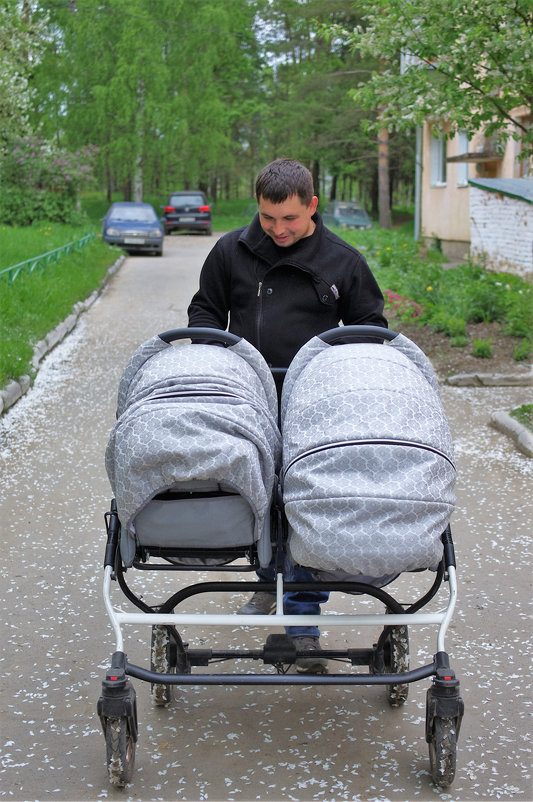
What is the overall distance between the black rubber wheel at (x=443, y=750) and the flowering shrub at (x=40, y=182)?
73.2ft

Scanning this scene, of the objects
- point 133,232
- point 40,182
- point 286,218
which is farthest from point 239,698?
point 40,182

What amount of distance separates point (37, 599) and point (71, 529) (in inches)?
39.1

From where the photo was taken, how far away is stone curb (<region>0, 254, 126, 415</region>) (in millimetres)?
8398

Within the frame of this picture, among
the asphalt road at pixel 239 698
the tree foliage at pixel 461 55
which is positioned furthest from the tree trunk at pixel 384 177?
the asphalt road at pixel 239 698

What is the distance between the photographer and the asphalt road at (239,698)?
3.05 meters

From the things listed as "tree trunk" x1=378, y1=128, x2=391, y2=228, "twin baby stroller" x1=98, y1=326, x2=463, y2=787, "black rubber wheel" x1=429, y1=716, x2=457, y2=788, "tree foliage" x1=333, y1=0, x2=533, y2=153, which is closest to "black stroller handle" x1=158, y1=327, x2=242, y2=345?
"twin baby stroller" x1=98, y1=326, x2=463, y2=787

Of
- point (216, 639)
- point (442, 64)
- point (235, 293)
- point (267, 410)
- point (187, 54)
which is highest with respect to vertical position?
point (187, 54)

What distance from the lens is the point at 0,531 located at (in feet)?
17.8

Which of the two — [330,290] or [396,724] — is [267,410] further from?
[396,724]

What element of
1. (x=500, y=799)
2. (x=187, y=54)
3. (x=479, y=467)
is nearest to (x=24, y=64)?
(x=187, y=54)

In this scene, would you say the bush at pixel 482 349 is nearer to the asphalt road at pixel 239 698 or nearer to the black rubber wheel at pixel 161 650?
the asphalt road at pixel 239 698

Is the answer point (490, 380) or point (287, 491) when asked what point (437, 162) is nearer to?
point (490, 380)

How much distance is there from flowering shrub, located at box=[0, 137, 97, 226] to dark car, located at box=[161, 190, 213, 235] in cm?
773

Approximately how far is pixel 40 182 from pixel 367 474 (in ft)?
77.7
